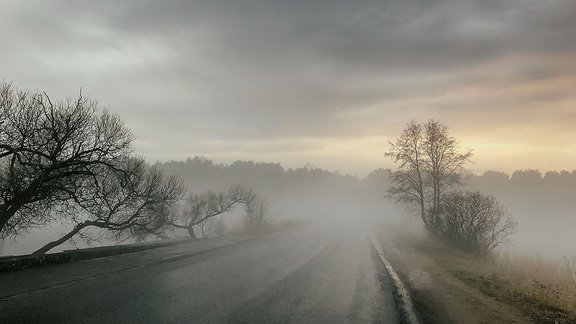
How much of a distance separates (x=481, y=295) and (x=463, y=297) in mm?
774

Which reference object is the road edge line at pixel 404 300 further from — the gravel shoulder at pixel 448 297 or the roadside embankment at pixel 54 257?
the roadside embankment at pixel 54 257

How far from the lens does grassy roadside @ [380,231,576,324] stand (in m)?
8.20

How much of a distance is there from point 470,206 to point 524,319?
14899 mm

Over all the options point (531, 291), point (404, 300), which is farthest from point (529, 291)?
point (404, 300)

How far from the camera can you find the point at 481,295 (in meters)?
10.4

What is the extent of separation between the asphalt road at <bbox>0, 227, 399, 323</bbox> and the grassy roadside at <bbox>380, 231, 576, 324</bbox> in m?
1.09

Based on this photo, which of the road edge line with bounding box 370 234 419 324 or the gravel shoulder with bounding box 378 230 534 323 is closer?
the road edge line with bounding box 370 234 419 324

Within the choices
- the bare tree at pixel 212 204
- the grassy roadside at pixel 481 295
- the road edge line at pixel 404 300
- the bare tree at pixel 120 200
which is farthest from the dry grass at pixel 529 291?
the bare tree at pixel 212 204

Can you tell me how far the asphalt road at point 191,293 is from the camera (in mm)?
6444

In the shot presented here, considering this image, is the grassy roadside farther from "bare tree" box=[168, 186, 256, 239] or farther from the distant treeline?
the distant treeline

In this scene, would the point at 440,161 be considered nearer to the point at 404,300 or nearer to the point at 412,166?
the point at 412,166

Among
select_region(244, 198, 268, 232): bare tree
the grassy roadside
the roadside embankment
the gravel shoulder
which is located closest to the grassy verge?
the grassy roadside

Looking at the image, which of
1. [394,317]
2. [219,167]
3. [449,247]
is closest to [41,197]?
[394,317]

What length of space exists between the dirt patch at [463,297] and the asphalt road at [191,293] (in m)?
0.94
